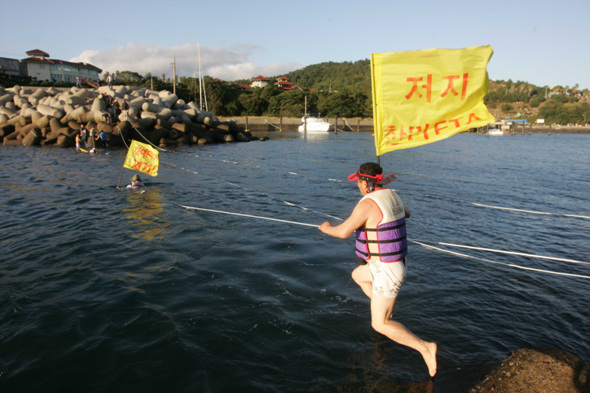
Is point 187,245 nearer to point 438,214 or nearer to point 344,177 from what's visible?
point 438,214

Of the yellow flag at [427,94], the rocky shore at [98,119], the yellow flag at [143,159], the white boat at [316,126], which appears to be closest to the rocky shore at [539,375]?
the yellow flag at [427,94]

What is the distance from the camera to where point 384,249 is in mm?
4055

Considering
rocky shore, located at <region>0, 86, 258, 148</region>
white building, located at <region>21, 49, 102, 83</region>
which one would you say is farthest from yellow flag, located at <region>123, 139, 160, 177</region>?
white building, located at <region>21, 49, 102, 83</region>

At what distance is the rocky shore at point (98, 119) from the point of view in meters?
31.8

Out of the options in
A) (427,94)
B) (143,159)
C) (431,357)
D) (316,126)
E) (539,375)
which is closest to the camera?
(539,375)

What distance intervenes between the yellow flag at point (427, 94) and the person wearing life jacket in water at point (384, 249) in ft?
3.27

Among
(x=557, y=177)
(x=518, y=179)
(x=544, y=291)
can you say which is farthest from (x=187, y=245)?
(x=557, y=177)

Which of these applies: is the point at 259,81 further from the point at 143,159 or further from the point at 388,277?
the point at 388,277

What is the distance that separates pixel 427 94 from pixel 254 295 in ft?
13.3

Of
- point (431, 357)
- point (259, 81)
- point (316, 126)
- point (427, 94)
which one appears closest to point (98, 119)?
point (427, 94)

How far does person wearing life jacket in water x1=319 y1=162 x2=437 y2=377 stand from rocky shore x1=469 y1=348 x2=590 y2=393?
2.11 ft

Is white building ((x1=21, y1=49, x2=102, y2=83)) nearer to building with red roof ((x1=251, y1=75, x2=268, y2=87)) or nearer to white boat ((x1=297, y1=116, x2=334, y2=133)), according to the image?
white boat ((x1=297, y1=116, x2=334, y2=133))

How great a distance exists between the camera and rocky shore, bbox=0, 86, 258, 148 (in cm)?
3177

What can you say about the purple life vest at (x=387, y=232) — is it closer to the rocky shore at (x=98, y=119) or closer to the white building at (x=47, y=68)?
the rocky shore at (x=98, y=119)
